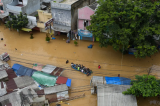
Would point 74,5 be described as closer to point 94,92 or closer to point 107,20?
point 107,20

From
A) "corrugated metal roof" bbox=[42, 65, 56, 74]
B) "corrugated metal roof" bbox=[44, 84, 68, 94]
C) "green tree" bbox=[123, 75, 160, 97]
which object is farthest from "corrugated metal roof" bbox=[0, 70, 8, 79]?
"green tree" bbox=[123, 75, 160, 97]

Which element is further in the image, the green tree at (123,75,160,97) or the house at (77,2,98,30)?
the house at (77,2,98,30)

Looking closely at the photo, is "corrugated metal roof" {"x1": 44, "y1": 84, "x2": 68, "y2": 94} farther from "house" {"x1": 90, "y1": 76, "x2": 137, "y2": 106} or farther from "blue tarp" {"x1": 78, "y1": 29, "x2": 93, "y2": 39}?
"blue tarp" {"x1": 78, "y1": 29, "x2": 93, "y2": 39}

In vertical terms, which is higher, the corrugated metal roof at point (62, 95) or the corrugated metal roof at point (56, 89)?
the corrugated metal roof at point (56, 89)

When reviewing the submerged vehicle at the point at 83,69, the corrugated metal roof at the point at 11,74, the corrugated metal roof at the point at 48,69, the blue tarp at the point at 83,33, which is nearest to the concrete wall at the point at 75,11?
the blue tarp at the point at 83,33

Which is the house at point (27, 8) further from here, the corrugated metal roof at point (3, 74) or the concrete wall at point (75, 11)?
the corrugated metal roof at point (3, 74)

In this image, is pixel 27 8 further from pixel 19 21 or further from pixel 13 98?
pixel 13 98
